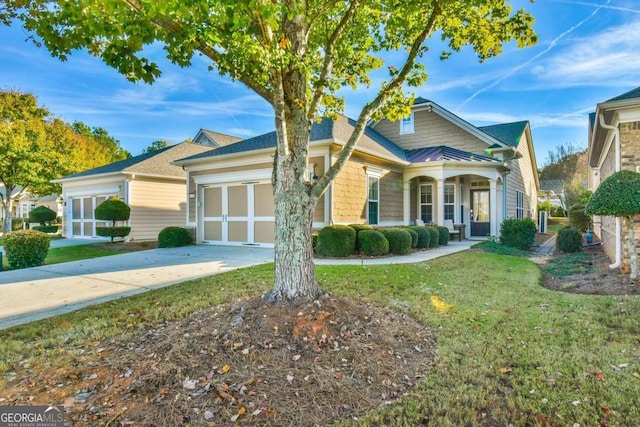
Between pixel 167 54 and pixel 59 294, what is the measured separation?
4.42m

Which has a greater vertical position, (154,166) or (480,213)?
(154,166)

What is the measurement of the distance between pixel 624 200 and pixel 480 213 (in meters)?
10.2

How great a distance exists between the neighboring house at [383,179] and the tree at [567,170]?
50.2ft

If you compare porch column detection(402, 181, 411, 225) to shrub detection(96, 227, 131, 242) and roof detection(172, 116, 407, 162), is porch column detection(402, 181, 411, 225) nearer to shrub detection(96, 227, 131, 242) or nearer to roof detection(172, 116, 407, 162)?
roof detection(172, 116, 407, 162)

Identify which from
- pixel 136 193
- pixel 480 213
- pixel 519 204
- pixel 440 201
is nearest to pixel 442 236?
pixel 440 201

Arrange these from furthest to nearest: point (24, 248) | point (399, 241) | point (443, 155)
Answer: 1. point (443, 155)
2. point (399, 241)
3. point (24, 248)

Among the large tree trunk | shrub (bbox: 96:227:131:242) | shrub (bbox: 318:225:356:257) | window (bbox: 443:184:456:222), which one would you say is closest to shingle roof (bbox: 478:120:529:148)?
window (bbox: 443:184:456:222)

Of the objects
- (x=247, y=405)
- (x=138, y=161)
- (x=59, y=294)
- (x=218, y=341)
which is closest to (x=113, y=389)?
(x=218, y=341)

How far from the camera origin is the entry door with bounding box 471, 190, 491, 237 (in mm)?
16172

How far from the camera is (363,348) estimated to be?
3.30 metres

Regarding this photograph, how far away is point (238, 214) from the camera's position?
12.7 m

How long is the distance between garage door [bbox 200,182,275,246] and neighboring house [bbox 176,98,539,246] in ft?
0.12

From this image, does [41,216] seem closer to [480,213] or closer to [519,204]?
[480,213]

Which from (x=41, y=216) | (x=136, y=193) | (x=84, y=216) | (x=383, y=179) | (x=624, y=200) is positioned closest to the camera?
(x=624, y=200)
